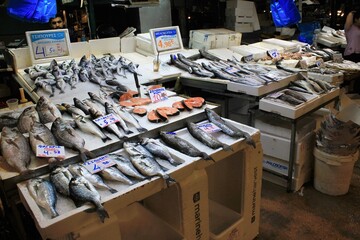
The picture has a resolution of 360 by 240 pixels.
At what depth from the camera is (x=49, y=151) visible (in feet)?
6.11

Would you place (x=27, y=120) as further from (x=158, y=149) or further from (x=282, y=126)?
(x=282, y=126)

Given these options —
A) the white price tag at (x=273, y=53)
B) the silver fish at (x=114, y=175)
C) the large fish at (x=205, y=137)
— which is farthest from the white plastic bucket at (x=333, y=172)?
the silver fish at (x=114, y=175)

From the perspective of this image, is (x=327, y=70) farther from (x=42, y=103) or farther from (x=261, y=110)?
(x=42, y=103)

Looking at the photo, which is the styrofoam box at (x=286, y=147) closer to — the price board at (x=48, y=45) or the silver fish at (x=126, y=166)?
the silver fish at (x=126, y=166)

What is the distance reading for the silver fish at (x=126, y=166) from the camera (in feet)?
5.84

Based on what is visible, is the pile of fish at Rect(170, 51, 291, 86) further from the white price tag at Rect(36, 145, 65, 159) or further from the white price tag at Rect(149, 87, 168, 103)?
the white price tag at Rect(36, 145, 65, 159)

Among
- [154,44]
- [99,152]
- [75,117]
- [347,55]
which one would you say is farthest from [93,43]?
[347,55]

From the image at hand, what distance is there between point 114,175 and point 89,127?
58 centimetres

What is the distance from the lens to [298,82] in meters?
3.67

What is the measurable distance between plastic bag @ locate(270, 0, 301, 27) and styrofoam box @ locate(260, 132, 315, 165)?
3.39 m

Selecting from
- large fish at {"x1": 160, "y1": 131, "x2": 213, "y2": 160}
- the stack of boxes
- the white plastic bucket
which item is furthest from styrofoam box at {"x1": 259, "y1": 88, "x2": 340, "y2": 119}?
the stack of boxes

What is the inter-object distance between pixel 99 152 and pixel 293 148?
2.08 meters

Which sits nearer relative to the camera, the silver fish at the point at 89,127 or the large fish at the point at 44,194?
the large fish at the point at 44,194

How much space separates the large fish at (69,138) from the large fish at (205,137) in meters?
0.75
